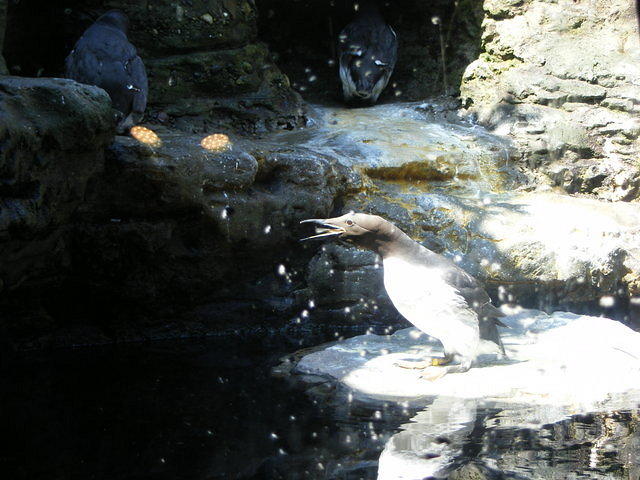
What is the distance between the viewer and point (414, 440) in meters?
3.00

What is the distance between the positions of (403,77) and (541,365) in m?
5.20

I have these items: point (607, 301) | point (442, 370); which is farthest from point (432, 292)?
point (607, 301)

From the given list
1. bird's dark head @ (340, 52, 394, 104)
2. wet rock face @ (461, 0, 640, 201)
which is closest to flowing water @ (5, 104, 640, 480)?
wet rock face @ (461, 0, 640, 201)

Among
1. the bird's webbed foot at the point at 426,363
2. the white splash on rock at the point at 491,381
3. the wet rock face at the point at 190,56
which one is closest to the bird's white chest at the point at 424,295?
the bird's webbed foot at the point at 426,363

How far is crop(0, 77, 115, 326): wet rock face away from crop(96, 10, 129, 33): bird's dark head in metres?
2.28

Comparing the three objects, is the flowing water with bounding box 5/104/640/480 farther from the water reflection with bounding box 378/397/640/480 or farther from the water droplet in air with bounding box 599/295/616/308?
the water droplet in air with bounding box 599/295/616/308

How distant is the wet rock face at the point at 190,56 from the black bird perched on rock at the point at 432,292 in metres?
3.10

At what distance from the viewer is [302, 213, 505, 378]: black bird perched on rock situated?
3.91m

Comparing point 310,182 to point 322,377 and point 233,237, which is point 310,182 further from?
point 322,377

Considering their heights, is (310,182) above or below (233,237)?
above

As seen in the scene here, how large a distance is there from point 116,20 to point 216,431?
4.22 metres

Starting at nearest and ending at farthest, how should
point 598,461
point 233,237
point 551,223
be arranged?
point 598,461, point 233,237, point 551,223

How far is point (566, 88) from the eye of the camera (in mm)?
6891

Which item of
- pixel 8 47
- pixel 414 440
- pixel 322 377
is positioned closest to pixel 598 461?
pixel 414 440
